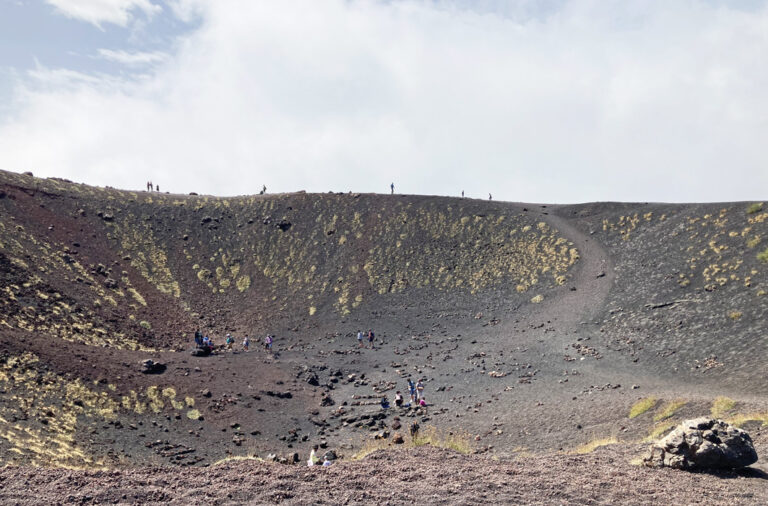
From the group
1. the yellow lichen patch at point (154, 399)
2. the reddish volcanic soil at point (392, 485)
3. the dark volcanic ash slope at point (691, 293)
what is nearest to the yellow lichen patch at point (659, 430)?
the reddish volcanic soil at point (392, 485)

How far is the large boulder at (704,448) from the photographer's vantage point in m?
15.4

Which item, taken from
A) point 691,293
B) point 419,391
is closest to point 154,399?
point 419,391

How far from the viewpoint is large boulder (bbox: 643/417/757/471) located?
15383 millimetres

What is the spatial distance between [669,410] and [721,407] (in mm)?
2118

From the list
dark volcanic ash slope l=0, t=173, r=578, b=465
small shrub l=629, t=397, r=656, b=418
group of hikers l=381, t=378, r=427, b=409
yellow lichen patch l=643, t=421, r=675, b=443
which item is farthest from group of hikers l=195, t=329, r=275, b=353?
yellow lichen patch l=643, t=421, r=675, b=443

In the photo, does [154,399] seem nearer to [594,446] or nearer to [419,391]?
[419,391]

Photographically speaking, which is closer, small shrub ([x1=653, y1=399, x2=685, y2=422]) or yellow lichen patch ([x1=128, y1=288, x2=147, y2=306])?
small shrub ([x1=653, y1=399, x2=685, y2=422])

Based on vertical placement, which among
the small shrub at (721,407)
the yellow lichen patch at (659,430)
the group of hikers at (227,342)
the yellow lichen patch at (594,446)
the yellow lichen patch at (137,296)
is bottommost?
the yellow lichen patch at (594,446)

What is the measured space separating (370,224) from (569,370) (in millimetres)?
38153

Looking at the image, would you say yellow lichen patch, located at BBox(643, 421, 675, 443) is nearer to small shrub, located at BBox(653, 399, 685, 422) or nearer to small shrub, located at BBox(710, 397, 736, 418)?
small shrub, located at BBox(653, 399, 685, 422)

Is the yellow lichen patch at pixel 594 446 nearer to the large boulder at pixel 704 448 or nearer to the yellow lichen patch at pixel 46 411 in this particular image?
the large boulder at pixel 704 448

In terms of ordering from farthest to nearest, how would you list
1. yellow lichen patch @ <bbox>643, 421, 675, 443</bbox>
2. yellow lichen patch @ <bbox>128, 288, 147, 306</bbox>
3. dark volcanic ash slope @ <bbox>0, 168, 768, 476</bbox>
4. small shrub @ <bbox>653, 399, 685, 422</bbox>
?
1. yellow lichen patch @ <bbox>128, 288, 147, 306</bbox>
2. dark volcanic ash slope @ <bbox>0, 168, 768, 476</bbox>
3. small shrub @ <bbox>653, 399, 685, 422</bbox>
4. yellow lichen patch @ <bbox>643, 421, 675, 443</bbox>

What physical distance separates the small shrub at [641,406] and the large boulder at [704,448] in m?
10.4

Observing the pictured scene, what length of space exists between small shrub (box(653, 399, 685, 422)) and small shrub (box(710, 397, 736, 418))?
4.72 ft
